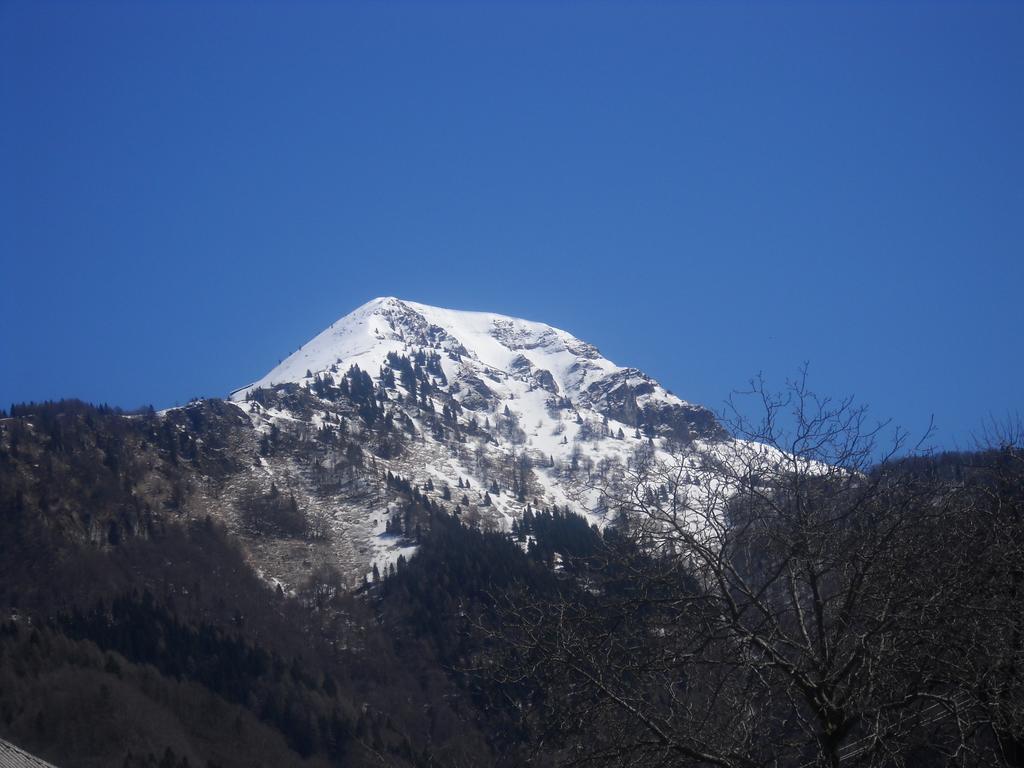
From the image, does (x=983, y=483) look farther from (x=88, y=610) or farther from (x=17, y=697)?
(x=88, y=610)

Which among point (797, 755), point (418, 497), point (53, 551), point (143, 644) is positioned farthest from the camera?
point (418, 497)

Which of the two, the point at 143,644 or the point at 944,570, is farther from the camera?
the point at 143,644

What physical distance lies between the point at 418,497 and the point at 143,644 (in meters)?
80.8

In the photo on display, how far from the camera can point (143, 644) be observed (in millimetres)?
118938

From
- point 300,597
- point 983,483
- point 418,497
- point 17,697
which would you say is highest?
point 418,497

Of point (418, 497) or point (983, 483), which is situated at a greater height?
point (418, 497)

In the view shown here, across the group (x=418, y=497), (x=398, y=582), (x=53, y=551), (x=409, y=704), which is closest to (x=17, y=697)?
(x=409, y=704)

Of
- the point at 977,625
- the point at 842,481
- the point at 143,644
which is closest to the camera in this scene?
the point at 977,625

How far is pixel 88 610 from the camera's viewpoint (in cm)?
13388

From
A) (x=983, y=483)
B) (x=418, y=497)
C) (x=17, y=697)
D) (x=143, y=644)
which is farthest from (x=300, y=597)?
(x=983, y=483)

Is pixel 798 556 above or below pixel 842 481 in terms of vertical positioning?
below

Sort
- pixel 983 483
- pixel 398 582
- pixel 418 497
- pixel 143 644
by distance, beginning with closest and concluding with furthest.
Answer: pixel 983 483
pixel 143 644
pixel 398 582
pixel 418 497

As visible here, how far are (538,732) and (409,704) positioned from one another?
118m

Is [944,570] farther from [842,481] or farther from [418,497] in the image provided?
[418,497]
